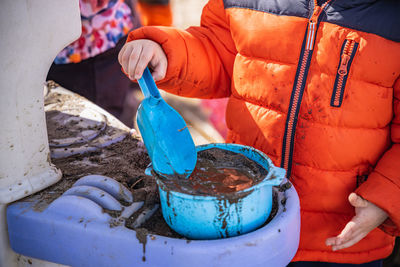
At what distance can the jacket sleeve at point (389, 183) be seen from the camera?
0.99 metres

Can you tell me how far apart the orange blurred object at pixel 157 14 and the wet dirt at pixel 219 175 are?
3552 mm

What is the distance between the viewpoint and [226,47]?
4.19ft

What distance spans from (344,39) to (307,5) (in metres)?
0.13

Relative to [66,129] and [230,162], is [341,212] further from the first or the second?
[66,129]

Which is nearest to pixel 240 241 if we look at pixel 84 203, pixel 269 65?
pixel 84 203

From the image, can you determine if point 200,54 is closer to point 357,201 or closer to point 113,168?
point 113,168

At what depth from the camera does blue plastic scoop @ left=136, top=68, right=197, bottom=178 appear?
818 mm

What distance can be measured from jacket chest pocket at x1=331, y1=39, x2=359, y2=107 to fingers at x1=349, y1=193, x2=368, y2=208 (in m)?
0.24

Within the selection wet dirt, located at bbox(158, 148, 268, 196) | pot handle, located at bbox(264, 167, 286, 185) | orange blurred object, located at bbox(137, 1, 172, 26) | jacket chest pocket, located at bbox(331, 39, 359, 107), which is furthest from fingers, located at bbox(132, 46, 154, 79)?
orange blurred object, located at bbox(137, 1, 172, 26)

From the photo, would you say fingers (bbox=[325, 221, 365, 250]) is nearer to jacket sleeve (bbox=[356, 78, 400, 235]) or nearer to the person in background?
jacket sleeve (bbox=[356, 78, 400, 235])

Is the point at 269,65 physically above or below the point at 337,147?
above

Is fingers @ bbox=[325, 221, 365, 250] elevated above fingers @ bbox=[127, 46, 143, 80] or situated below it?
below

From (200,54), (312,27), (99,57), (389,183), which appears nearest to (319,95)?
(312,27)

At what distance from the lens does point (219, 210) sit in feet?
2.27
